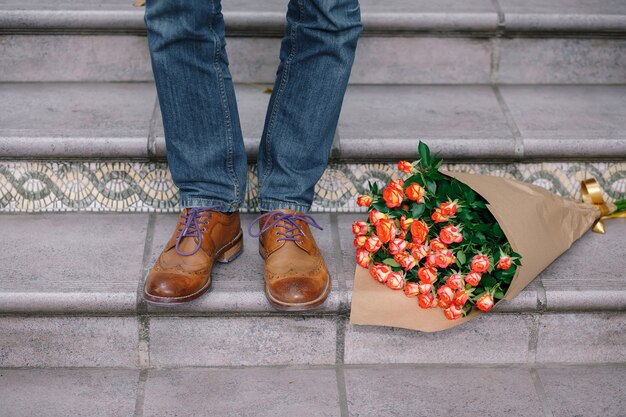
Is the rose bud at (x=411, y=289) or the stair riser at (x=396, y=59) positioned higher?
the stair riser at (x=396, y=59)

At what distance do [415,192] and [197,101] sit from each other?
55 centimetres

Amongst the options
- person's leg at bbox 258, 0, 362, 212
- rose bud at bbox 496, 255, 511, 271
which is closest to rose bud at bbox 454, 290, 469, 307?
rose bud at bbox 496, 255, 511, 271

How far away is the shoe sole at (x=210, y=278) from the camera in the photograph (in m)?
1.85

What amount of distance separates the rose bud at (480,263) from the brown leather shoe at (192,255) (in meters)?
0.60

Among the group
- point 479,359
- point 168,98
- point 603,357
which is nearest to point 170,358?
point 168,98

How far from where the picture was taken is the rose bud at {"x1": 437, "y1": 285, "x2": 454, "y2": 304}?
1.83m

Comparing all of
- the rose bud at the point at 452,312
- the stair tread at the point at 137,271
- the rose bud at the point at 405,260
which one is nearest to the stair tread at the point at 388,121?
the stair tread at the point at 137,271

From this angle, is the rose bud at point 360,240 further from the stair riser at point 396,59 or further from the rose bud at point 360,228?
the stair riser at point 396,59

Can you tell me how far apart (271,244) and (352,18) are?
1.87 ft

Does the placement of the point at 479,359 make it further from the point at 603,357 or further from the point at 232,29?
the point at 232,29

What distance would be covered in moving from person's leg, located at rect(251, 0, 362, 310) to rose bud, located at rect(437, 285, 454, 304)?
10.5 inches

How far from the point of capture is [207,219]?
76.9 inches

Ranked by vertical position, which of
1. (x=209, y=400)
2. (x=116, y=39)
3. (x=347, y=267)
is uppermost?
(x=116, y=39)

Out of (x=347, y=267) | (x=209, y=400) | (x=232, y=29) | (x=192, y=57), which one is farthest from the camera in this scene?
(x=232, y=29)
